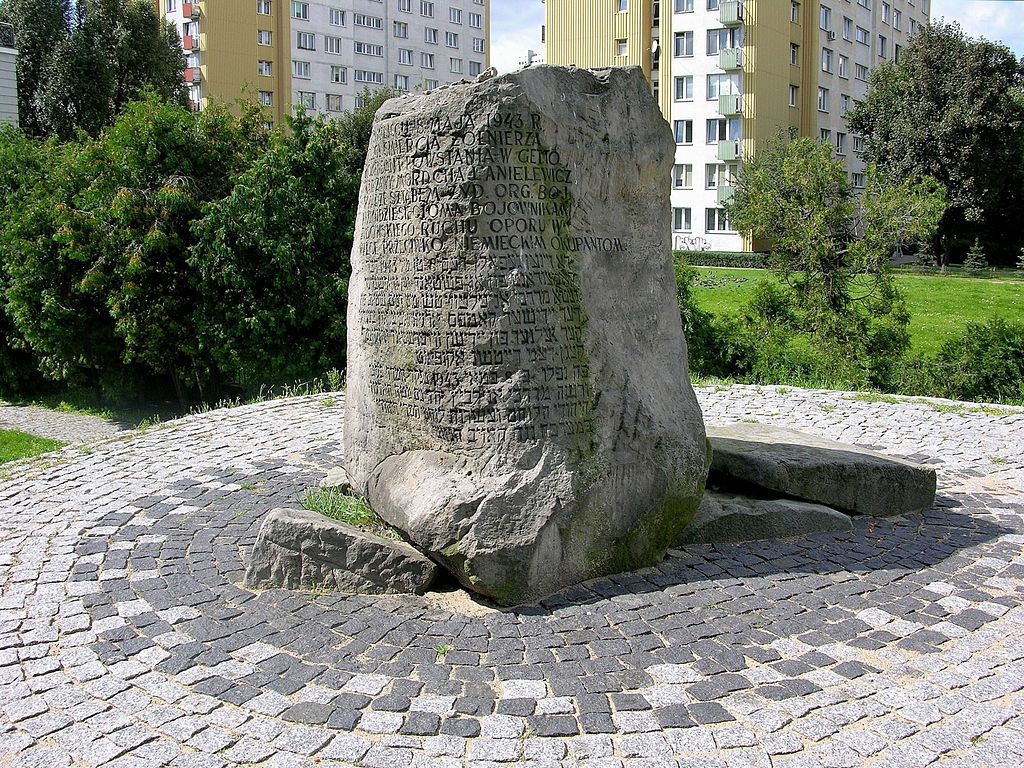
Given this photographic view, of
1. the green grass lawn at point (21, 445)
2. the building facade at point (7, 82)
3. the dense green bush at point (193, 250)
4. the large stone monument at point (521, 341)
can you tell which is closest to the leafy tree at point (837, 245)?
the dense green bush at point (193, 250)

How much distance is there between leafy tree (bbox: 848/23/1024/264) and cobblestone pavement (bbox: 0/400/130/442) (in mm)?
33355

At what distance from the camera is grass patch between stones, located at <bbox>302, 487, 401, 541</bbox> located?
21.7 feet

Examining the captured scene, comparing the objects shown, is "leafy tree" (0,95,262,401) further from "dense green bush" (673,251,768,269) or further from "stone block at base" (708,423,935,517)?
"dense green bush" (673,251,768,269)

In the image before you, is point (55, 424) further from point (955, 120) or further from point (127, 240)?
point (955, 120)

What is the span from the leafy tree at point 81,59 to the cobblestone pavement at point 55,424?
22.6 m

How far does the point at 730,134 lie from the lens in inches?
1754

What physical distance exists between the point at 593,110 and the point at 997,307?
22.7 metres

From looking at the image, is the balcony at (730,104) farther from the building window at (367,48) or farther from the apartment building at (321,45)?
the building window at (367,48)

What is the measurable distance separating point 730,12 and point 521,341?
1636 inches

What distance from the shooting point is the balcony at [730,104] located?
43.3 metres

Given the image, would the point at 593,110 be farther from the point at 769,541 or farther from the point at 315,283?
the point at 315,283

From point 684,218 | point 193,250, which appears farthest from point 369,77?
point 193,250

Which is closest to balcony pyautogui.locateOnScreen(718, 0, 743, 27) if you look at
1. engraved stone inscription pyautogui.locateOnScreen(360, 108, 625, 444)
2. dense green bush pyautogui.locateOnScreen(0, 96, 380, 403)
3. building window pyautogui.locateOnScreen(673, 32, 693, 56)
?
building window pyautogui.locateOnScreen(673, 32, 693, 56)

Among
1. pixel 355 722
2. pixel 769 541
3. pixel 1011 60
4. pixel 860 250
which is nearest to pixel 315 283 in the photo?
pixel 860 250
